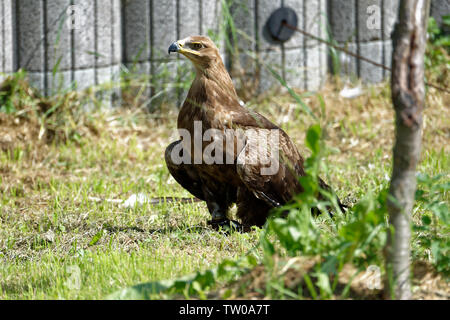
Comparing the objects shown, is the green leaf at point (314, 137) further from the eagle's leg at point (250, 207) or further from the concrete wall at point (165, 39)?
the concrete wall at point (165, 39)

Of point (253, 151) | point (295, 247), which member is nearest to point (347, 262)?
point (295, 247)

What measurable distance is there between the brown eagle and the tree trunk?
5.13ft

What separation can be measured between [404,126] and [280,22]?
16.1 feet

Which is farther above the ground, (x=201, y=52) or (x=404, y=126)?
(x=201, y=52)

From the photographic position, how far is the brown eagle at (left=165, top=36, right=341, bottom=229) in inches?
175

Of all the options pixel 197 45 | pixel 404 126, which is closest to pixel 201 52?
pixel 197 45

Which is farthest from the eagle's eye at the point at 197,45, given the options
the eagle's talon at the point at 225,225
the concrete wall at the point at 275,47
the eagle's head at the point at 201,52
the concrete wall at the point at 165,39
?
the concrete wall at the point at 275,47

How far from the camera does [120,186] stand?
6.07 meters

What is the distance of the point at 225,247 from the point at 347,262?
1431mm

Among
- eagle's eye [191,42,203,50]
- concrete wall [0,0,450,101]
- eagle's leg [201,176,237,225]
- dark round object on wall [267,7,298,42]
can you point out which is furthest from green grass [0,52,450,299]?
eagle's eye [191,42,203,50]

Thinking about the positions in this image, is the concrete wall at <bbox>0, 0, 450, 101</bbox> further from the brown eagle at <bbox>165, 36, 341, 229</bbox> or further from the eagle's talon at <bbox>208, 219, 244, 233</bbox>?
the eagle's talon at <bbox>208, 219, 244, 233</bbox>

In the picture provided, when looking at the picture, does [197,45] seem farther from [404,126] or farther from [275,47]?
[275,47]

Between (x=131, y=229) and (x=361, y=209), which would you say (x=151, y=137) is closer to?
(x=131, y=229)
